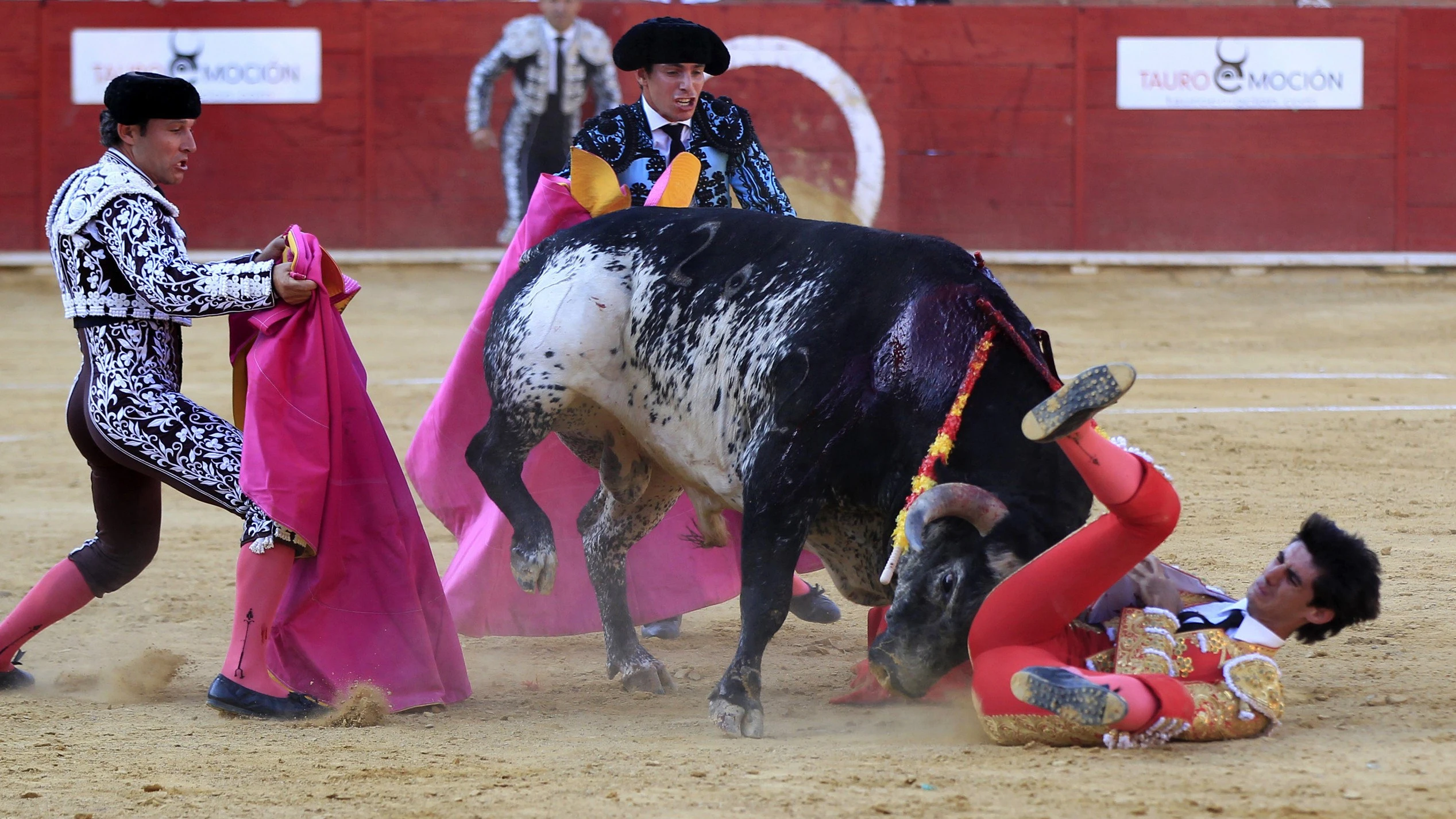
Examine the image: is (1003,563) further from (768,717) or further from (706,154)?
(706,154)

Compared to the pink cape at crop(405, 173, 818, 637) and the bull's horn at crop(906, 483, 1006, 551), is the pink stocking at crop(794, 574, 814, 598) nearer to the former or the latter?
the pink cape at crop(405, 173, 818, 637)

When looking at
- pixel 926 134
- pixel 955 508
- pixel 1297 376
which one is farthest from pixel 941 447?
pixel 926 134

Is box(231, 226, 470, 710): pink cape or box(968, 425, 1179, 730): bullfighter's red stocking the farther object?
box(231, 226, 470, 710): pink cape

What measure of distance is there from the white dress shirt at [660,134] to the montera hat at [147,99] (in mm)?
1090

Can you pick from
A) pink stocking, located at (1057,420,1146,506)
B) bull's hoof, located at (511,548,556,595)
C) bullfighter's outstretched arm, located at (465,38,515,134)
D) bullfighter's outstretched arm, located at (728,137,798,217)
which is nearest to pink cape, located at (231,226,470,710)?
bull's hoof, located at (511,548,556,595)

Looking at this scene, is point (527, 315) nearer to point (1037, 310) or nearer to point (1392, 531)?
point (1392, 531)

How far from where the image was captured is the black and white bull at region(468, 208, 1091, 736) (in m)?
2.99

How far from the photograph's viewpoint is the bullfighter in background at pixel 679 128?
3.87m

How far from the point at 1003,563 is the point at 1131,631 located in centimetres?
26

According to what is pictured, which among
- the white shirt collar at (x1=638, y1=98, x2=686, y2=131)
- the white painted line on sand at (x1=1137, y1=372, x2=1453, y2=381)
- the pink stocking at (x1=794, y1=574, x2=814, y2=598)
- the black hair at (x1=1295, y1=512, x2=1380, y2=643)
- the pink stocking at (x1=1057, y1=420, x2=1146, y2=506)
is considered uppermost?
the white shirt collar at (x1=638, y1=98, x2=686, y2=131)

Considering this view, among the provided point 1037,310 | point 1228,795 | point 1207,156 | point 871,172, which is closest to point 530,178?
point 871,172

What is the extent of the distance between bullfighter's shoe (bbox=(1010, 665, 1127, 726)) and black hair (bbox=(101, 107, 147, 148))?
6.81 ft

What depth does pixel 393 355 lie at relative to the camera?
868 cm

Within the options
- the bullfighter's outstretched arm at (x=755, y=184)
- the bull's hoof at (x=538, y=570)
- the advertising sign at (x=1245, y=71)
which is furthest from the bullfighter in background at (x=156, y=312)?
the advertising sign at (x=1245, y=71)
